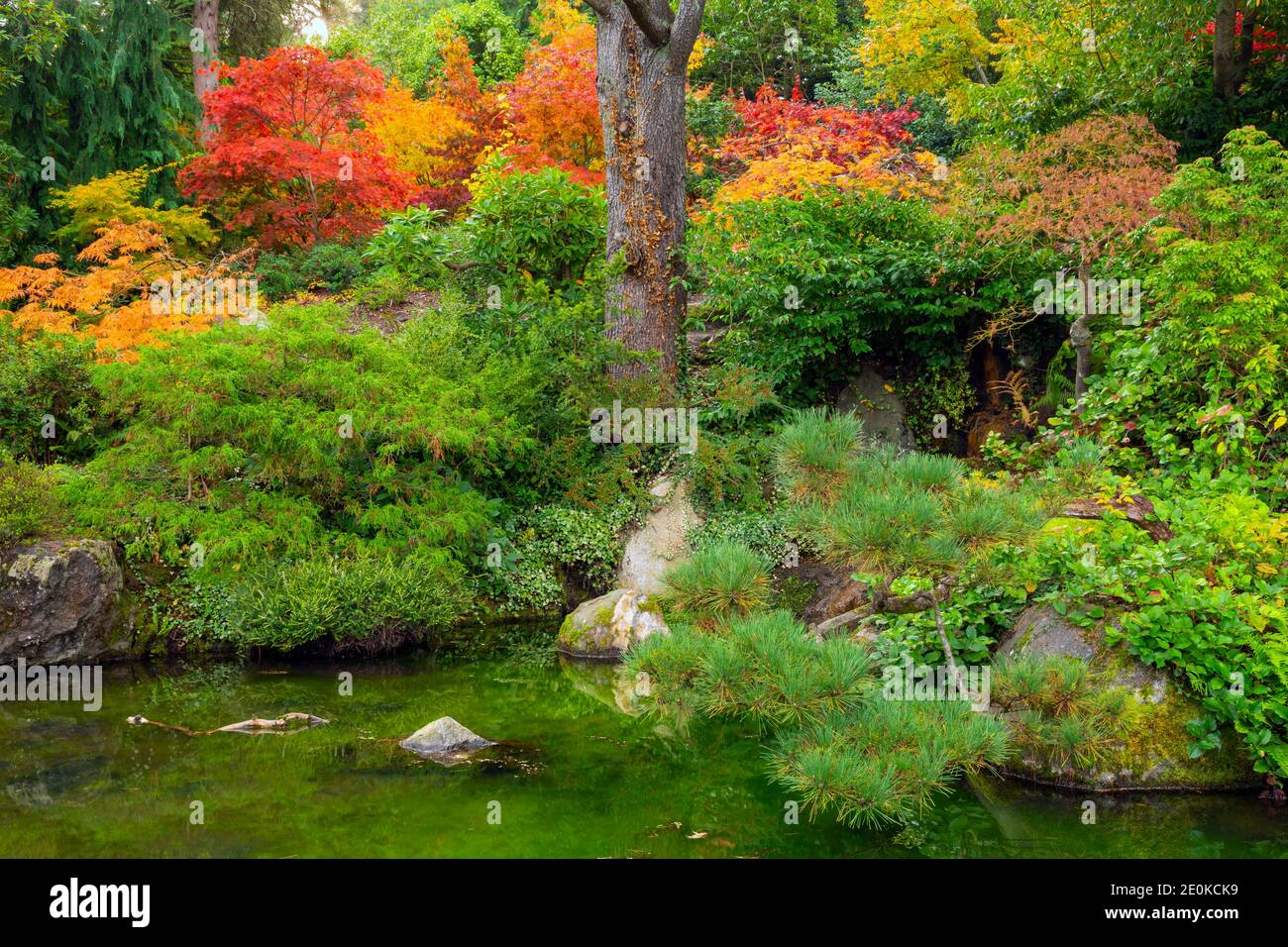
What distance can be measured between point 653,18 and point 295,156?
5907 millimetres

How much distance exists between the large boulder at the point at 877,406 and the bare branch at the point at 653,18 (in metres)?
3.71

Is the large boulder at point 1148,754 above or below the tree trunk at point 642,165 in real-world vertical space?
below

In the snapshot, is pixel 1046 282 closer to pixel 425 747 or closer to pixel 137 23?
pixel 425 747

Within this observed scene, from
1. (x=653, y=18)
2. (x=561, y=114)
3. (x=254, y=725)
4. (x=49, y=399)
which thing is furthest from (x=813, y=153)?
(x=254, y=725)

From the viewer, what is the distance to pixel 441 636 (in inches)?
314

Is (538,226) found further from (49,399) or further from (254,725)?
(254,725)

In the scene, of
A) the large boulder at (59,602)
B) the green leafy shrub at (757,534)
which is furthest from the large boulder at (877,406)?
the large boulder at (59,602)

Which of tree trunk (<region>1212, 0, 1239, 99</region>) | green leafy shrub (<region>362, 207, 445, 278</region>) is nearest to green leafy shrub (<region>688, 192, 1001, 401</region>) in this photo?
green leafy shrub (<region>362, 207, 445, 278</region>)

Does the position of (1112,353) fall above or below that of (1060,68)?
below

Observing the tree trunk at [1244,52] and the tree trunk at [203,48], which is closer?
the tree trunk at [1244,52]

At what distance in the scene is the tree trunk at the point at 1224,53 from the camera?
887 cm

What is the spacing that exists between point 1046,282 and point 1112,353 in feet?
4.95

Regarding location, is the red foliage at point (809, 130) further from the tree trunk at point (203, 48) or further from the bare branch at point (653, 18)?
the tree trunk at point (203, 48)

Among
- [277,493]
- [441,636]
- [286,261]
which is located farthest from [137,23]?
[441,636]
